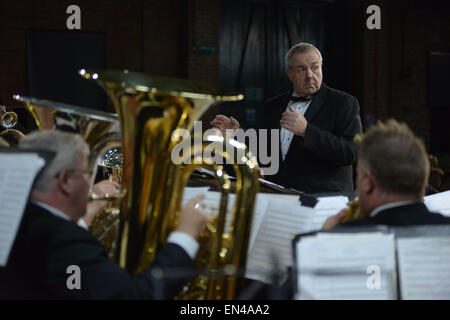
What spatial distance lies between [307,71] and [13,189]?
6.87 feet

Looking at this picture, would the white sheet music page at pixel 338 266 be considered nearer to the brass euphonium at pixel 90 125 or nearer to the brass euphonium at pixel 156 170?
the brass euphonium at pixel 156 170

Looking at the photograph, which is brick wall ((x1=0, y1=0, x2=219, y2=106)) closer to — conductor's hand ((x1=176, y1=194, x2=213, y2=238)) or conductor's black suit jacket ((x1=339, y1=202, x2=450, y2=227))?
conductor's hand ((x1=176, y1=194, x2=213, y2=238))

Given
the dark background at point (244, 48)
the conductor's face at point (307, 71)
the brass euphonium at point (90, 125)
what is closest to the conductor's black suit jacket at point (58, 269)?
the brass euphonium at point (90, 125)

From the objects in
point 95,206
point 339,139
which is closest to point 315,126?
point 339,139

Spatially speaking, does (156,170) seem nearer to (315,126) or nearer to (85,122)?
(85,122)

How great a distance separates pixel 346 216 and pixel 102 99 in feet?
18.6

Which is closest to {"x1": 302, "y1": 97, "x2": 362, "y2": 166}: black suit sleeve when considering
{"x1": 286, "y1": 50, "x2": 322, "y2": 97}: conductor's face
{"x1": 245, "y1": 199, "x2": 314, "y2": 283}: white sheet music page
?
{"x1": 286, "y1": 50, "x2": 322, "y2": 97}: conductor's face

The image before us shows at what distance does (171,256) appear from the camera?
63.9 inches

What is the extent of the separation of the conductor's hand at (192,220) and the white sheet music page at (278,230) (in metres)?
0.24

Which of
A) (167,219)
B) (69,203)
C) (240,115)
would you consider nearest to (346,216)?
(167,219)

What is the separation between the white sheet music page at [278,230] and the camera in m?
1.83

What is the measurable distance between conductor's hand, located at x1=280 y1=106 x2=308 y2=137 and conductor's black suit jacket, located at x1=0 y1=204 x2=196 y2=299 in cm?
154

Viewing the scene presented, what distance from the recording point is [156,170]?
169 centimetres
